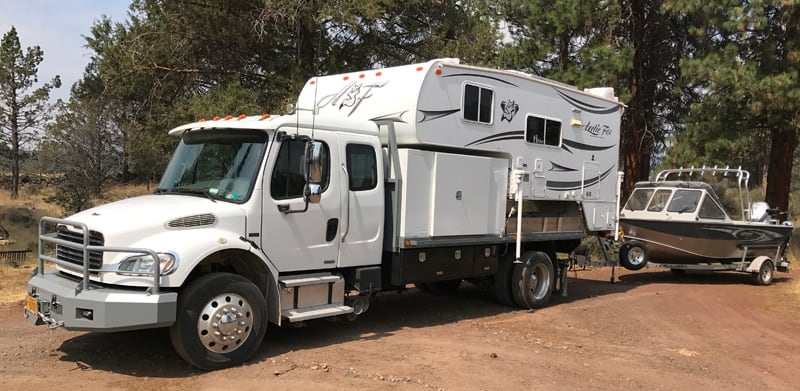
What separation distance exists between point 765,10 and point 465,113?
11125 mm

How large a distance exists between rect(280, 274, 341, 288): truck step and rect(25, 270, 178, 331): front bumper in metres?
1.32

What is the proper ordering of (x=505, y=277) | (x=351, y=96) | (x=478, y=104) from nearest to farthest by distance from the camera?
A: (x=351, y=96) < (x=478, y=104) < (x=505, y=277)

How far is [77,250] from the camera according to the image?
645 centimetres

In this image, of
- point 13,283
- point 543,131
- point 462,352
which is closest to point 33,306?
point 462,352

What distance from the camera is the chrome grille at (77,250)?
6.25 meters

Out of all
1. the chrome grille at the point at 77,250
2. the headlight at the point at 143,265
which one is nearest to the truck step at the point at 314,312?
the headlight at the point at 143,265

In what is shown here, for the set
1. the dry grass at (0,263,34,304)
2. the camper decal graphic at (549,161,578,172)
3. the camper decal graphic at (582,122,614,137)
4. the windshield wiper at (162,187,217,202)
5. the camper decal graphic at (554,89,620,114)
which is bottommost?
the dry grass at (0,263,34,304)

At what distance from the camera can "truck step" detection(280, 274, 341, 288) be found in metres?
7.15

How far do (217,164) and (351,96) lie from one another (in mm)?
2390

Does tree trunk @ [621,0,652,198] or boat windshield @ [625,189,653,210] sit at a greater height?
tree trunk @ [621,0,652,198]

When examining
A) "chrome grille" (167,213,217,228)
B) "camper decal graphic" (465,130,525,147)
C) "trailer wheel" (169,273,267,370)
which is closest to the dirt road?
"trailer wheel" (169,273,267,370)

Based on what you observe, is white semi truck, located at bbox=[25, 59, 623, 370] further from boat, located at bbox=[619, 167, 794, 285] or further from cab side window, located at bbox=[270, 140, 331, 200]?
boat, located at bbox=[619, 167, 794, 285]

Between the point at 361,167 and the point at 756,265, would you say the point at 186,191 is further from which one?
the point at 756,265

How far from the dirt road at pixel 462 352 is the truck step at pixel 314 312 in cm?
38
